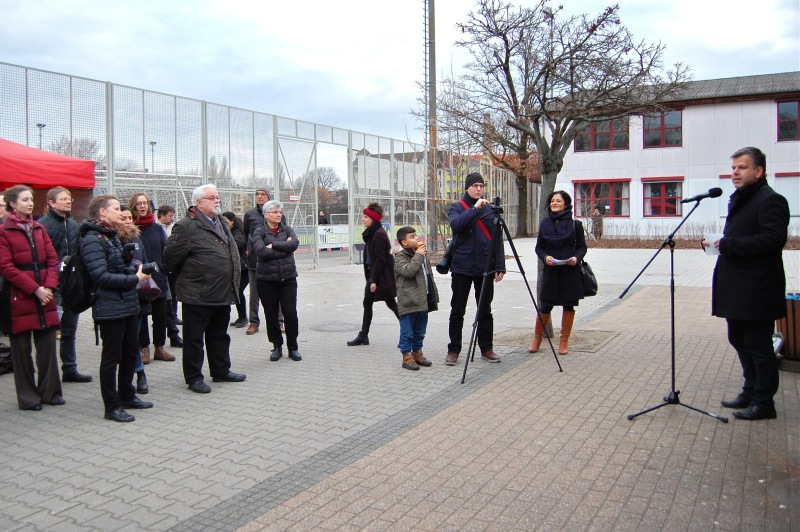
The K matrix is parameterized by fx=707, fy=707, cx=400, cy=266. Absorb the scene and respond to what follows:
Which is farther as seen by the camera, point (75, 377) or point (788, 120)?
point (788, 120)

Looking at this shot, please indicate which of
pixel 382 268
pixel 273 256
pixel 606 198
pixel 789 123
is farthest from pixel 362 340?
pixel 789 123

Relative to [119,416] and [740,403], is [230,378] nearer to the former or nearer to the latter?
[119,416]

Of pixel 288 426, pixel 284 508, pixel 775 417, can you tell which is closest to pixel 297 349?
pixel 288 426

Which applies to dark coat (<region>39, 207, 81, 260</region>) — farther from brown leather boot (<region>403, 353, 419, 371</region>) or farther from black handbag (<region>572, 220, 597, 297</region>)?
black handbag (<region>572, 220, 597, 297</region>)

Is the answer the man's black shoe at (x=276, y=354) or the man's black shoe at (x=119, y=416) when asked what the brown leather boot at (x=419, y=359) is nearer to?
the man's black shoe at (x=276, y=354)

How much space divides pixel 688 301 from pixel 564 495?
9988 millimetres

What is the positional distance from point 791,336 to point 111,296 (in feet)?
20.9

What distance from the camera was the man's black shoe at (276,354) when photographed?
8172 millimetres

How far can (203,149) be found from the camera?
56.1 ft

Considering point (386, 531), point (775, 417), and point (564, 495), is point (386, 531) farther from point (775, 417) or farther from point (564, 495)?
point (775, 417)

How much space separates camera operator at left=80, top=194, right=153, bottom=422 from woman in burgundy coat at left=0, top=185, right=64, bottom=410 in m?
0.61

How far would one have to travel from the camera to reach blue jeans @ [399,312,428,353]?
7.59 metres

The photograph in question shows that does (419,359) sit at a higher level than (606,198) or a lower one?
lower

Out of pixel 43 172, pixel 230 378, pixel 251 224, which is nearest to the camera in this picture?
pixel 230 378
